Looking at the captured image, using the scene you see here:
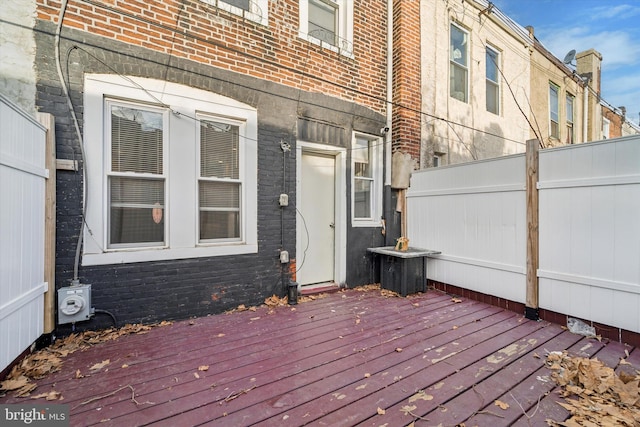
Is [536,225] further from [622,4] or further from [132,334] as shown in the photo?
[622,4]

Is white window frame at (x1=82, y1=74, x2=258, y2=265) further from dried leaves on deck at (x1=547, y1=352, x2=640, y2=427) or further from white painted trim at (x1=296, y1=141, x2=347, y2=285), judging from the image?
dried leaves on deck at (x1=547, y1=352, x2=640, y2=427)

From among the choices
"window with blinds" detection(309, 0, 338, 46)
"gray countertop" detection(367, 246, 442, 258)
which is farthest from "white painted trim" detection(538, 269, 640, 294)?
"window with blinds" detection(309, 0, 338, 46)

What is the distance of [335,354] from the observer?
8.89ft

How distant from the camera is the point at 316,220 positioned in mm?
4785

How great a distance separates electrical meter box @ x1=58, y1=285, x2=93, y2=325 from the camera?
113 inches

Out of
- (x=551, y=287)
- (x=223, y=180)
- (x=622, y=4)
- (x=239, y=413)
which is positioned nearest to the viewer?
(x=239, y=413)

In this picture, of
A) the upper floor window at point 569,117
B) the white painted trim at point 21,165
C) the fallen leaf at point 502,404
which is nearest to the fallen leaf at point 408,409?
the fallen leaf at point 502,404

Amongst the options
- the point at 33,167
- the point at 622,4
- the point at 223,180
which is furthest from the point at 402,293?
the point at 622,4

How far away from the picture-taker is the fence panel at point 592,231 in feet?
9.77

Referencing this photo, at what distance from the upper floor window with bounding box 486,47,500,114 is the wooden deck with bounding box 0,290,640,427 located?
5576mm

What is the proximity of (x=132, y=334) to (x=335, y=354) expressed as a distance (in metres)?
2.21

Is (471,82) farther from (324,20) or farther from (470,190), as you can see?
(324,20)

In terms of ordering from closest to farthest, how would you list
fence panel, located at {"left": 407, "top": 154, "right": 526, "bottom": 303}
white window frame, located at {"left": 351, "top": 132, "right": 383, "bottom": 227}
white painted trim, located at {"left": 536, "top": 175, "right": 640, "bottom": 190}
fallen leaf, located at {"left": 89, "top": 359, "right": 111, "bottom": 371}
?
fallen leaf, located at {"left": 89, "top": 359, "right": 111, "bottom": 371} < white painted trim, located at {"left": 536, "top": 175, "right": 640, "bottom": 190} < fence panel, located at {"left": 407, "top": 154, "right": 526, "bottom": 303} < white window frame, located at {"left": 351, "top": 132, "right": 383, "bottom": 227}

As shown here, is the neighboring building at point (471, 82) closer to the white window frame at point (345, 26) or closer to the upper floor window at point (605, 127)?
the white window frame at point (345, 26)
